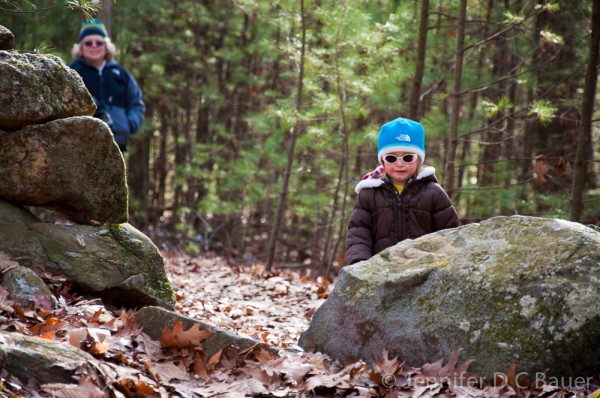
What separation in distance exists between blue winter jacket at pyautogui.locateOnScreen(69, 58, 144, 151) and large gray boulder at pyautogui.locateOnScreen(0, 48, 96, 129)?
2.16 meters

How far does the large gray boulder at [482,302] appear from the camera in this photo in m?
3.67

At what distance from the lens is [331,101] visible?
33.7 ft

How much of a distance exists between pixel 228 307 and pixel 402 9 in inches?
239

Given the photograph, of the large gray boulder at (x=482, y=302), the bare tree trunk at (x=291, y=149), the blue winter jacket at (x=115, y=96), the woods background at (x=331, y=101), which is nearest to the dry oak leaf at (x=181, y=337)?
the large gray boulder at (x=482, y=302)

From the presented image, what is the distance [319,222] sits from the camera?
16.2m

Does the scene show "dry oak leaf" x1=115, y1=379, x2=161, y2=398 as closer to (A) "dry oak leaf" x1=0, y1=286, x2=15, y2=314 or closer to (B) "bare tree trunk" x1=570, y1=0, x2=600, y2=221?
(A) "dry oak leaf" x1=0, y1=286, x2=15, y2=314

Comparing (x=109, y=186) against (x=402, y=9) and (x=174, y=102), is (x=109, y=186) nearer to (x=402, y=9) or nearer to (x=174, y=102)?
(x=402, y=9)

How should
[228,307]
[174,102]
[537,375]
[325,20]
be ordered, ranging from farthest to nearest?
1. [174,102]
2. [325,20]
3. [228,307]
4. [537,375]

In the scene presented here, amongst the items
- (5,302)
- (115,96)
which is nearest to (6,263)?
(5,302)

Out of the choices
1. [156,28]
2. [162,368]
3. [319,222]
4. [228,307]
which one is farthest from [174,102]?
[162,368]

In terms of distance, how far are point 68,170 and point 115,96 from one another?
2.87 meters

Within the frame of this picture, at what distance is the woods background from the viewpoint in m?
9.20

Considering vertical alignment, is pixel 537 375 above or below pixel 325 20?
below

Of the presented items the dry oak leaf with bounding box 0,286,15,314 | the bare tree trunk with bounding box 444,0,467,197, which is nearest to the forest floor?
the dry oak leaf with bounding box 0,286,15,314
